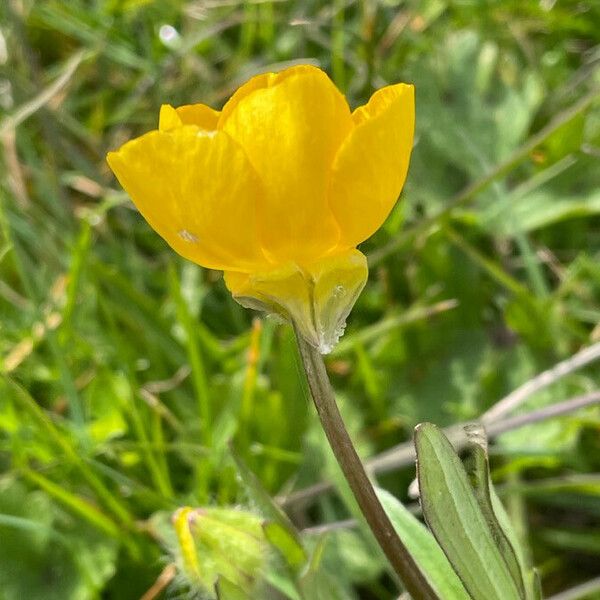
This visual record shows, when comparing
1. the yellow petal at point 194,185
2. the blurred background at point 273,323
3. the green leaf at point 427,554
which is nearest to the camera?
the yellow petal at point 194,185

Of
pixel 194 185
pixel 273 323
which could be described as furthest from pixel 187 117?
pixel 273 323

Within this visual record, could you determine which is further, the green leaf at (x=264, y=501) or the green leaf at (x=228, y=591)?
the green leaf at (x=264, y=501)

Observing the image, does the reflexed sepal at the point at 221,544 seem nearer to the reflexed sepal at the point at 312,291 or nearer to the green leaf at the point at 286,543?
the green leaf at the point at 286,543

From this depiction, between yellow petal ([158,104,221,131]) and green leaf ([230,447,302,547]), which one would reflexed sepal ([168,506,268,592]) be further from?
yellow petal ([158,104,221,131])

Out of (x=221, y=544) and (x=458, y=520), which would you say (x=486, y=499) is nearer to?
(x=458, y=520)

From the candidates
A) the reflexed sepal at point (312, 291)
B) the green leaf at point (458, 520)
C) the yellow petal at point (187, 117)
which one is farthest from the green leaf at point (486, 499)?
the yellow petal at point (187, 117)

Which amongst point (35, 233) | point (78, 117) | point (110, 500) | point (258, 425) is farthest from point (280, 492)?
point (78, 117)

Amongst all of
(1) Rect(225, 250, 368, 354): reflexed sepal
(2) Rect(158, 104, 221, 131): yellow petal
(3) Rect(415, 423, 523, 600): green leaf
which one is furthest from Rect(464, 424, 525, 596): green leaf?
(2) Rect(158, 104, 221, 131): yellow petal
